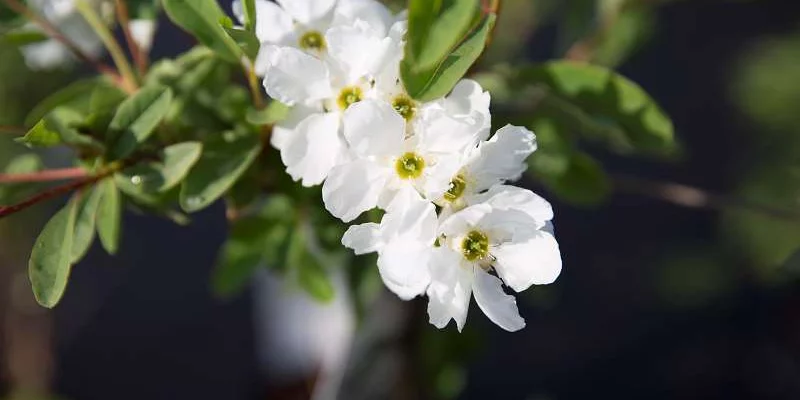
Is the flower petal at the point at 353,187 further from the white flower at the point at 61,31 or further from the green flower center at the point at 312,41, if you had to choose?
the white flower at the point at 61,31

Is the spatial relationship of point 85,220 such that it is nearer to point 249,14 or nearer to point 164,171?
point 164,171

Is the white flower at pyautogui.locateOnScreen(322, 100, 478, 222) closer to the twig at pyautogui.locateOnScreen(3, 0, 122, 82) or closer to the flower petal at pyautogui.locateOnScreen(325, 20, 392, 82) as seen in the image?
the flower petal at pyautogui.locateOnScreen(325, 20, 392, 82)

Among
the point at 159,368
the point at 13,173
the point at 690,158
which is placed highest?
the point at 13,173

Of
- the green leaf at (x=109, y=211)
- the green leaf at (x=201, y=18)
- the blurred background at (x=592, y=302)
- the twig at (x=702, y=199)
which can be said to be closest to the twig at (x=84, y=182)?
the green leaf at (x=109, y=211)

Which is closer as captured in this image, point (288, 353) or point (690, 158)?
point (288, 353)

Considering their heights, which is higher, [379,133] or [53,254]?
[379,133]

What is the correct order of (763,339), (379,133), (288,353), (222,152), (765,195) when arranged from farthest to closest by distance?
(763,339) → (288,353) → (765,195) → (222,152) → (379,133)

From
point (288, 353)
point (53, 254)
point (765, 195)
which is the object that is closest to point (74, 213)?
point (53, 254)

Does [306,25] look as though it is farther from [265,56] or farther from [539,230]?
[539,230]
